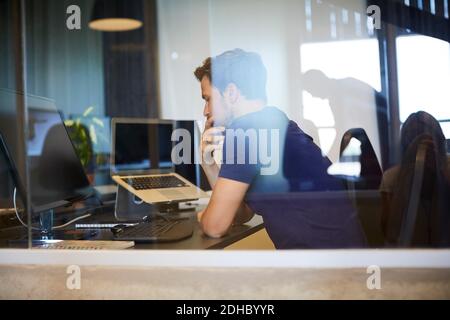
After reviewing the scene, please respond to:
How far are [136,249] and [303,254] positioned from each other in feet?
1.84

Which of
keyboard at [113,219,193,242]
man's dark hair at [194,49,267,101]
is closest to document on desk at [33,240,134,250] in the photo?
keyboard at [113,219,193,242]

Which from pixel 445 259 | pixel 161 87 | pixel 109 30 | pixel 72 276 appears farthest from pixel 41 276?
pixel 109 30

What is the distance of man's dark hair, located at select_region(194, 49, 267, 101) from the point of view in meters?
1.94

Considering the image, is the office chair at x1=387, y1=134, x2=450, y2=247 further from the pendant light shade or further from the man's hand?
the pendant light shade

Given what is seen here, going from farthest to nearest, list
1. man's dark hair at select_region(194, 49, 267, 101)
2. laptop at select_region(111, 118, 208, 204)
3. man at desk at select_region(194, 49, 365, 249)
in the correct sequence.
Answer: laptop at select_region(111, 118, 208, 204)
man's dark hair at select_region(194, 49, 267, 101)
man at desk at select_region(194, 49, 365, 249)

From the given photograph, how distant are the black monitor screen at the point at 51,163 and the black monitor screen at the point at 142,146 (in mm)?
221

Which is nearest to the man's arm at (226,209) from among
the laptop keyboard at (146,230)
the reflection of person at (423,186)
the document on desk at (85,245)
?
the laptop keyboard at (146,230)

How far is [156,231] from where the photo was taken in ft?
6.08

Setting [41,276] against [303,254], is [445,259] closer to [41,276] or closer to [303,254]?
[303,254]

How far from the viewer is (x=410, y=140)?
5.98 ft

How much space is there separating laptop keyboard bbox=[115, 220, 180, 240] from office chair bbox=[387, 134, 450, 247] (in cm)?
78

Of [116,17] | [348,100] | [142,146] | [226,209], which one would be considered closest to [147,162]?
[142,146]

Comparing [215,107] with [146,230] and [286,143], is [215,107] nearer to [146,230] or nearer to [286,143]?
[286,143]

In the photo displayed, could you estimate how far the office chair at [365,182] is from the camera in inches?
73.0
